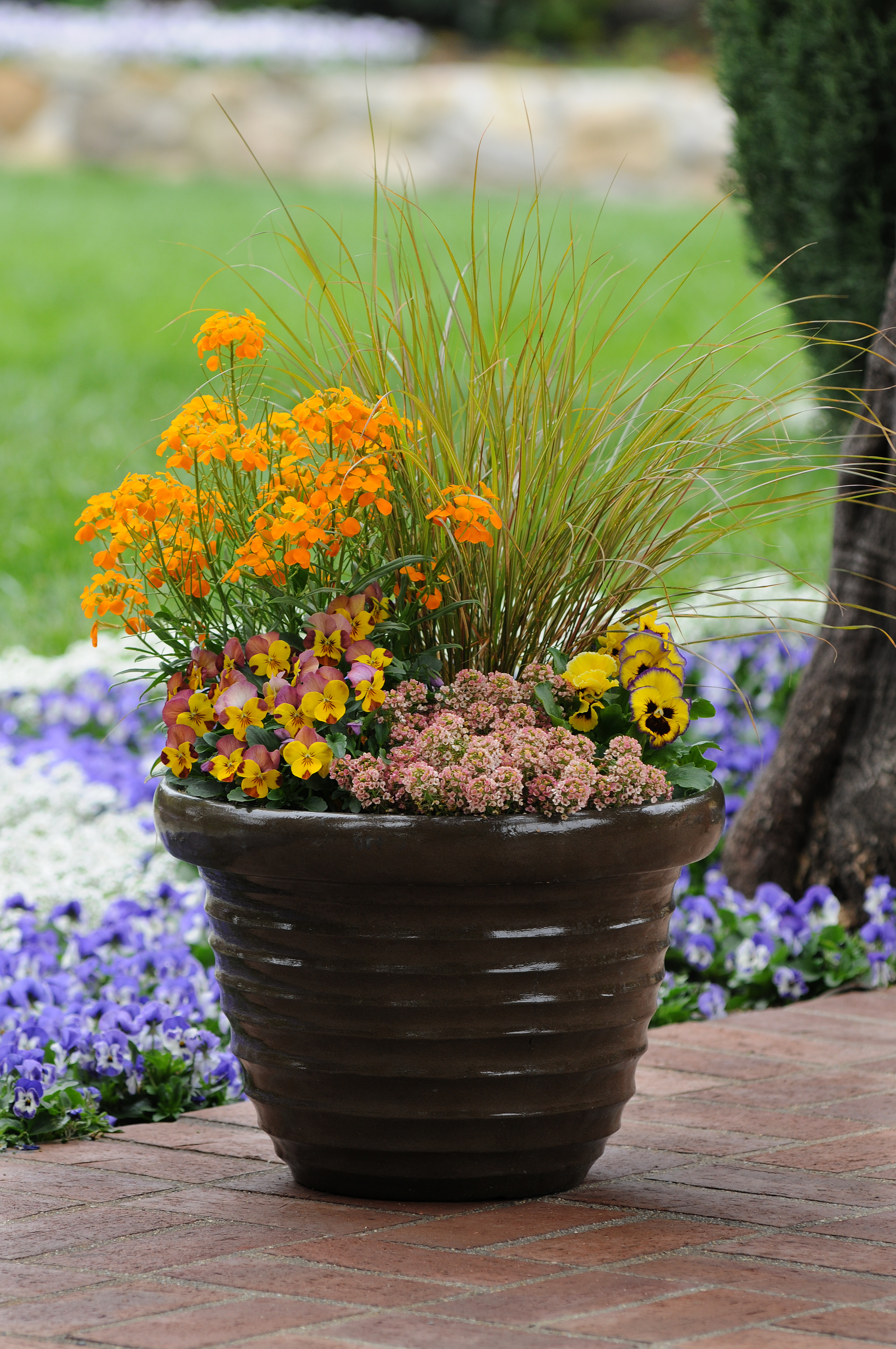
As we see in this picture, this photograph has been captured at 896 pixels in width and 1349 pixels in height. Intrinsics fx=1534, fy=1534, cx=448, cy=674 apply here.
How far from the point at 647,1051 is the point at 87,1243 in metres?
1.26

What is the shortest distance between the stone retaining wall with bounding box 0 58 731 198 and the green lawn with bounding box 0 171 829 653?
1211 mm

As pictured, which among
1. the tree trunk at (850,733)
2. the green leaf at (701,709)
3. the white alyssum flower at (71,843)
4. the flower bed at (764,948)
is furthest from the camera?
the white alyssum flower at (71,843)

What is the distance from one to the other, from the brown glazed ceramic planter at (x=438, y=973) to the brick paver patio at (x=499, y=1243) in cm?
10

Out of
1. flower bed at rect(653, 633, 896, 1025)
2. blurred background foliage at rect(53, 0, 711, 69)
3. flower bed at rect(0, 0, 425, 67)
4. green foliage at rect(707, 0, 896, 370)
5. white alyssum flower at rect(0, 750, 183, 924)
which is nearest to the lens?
flower bed at rect(653, 633, 896, 1025)

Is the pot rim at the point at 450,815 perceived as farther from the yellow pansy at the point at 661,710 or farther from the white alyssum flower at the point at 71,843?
the white alyssum flower at the point at 71,843

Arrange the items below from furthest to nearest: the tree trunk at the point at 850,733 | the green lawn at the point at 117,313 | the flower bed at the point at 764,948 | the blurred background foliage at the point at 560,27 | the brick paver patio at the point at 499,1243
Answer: the blurred background foliage at the point at 560,27
the green lawn at the point at 117,313
the tree trunk at the point at 850,733
the flower bed at the point at 764,948
the brick paver patio at the point at 499,1243

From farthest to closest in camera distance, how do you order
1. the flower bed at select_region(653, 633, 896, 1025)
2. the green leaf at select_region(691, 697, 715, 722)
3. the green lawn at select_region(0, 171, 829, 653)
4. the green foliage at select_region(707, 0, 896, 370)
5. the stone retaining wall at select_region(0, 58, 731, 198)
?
the stone retaining wall at select_region(0, 58, 731, 198), the green lawn at select_region(0, 171, 829, 653), the green foliage at select_region(707, 0, 896, 370), the flower bed at select_region(653, 633, 896, 1025), the green leaf at select_region(691, 697, 715, 722)

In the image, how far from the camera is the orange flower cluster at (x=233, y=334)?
7.46 feet

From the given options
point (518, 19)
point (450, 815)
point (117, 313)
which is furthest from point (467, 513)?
point (518, 19)

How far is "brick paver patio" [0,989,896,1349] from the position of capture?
1.75 metres

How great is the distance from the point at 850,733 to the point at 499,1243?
1.86 meters

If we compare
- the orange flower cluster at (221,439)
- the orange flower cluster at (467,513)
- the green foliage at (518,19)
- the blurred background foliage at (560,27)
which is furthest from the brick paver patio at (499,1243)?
the green foliage at (518,19)

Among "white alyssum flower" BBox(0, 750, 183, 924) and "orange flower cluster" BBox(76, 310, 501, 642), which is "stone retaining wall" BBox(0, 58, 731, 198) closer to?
"white alyssum flower" BBox(0, 750, 183, 924)

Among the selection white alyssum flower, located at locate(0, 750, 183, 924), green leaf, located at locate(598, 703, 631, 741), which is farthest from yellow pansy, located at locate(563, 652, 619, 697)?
white alyssum flower, located at locate(0, 750, 183, 924)
